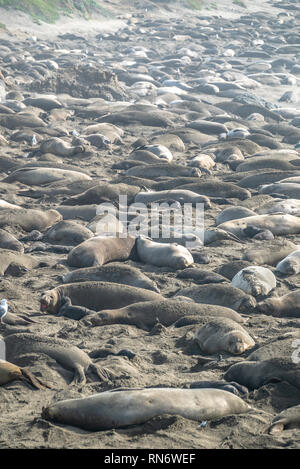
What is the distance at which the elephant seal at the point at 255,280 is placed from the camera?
594 cm

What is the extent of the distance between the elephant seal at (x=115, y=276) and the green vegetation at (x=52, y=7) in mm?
22928

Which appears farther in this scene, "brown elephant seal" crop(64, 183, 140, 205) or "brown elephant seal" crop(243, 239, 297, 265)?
"brown elephant seal" crop(64, 183, 140, 205)

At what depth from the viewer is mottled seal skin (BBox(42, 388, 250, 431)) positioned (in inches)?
140

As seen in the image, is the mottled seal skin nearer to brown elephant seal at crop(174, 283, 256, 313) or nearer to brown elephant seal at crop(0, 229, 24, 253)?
brown elephant seal at crop(174, 283, 256, 313)

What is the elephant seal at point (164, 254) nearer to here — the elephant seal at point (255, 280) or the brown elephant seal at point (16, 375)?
the elephant seal at point (255, 280)

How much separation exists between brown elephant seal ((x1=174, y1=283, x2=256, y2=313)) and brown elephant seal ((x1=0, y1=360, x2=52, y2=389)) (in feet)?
6.14

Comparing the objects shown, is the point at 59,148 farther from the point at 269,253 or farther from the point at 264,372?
the point at 264,372

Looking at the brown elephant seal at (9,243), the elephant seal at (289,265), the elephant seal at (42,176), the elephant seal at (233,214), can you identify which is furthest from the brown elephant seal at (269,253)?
the elephant seal at (42,176)

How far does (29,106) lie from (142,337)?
10217 millimetres

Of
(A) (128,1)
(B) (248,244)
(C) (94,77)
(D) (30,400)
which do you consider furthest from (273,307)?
(A) (128,1)

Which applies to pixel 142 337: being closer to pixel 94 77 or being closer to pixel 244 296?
pixel 244 296

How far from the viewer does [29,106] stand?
47.4ft

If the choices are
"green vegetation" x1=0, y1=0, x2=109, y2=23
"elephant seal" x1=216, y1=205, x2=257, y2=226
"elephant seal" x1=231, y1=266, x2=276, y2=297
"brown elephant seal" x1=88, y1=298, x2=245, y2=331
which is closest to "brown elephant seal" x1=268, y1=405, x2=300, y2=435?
"brown elephant seal" x1=88, y1=298, x2=245, y2=331
